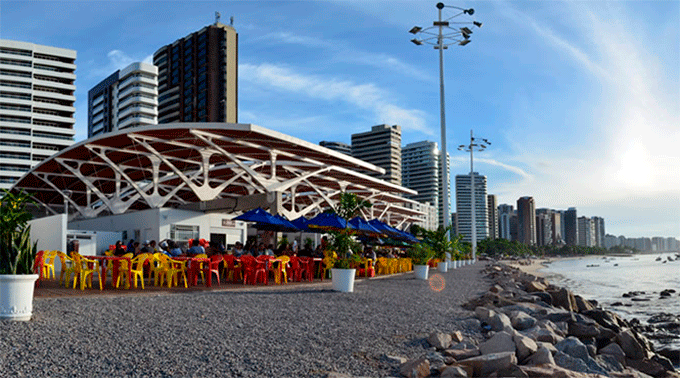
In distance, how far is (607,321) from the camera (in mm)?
13297

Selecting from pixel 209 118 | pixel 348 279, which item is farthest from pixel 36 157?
pixel 348 279

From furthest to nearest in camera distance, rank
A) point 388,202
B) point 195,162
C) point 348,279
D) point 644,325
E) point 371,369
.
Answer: point 388,202
point 195,162
point 644,325
point 348,279
point 371,369

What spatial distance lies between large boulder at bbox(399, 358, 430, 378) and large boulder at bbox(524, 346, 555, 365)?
1.54m

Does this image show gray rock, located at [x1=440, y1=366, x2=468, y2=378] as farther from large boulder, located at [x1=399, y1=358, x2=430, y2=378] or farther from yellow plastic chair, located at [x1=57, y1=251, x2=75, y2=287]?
yellow plastic chair, located at [x1=57, y1=251, x2=75, y2=287]

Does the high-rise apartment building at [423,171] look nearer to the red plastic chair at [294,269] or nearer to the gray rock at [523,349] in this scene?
the red plastic chair at [294,269]

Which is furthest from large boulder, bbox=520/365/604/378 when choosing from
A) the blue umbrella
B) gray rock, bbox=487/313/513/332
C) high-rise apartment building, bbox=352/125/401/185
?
high-rise apartment building, bbox=352/125/401/185

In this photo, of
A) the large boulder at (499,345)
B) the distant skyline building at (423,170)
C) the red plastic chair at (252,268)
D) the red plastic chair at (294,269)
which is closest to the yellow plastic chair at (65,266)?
the red plastic chair at (252,268)

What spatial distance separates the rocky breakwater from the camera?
18.8ft

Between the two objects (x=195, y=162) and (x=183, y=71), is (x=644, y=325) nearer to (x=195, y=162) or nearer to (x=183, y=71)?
(x=195, y=162)

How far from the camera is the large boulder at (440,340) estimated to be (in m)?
6.79

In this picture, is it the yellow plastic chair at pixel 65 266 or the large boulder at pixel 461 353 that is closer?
the large boulder at pixel 461 353

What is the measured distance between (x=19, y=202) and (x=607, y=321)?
11860mm

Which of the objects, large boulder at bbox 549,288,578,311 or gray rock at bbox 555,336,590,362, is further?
large boulder at bbox 549,288,578,311

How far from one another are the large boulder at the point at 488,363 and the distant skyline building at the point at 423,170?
142888 millimetres
